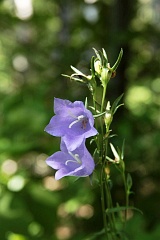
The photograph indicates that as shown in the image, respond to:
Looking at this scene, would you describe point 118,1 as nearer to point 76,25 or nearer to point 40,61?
point 76,25

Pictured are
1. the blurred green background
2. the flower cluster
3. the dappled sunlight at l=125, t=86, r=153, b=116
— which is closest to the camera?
the flower cluster

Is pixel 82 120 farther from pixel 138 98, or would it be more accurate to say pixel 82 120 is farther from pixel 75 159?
pixel 138 98

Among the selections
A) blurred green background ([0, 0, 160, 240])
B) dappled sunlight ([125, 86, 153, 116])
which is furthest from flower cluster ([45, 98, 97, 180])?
dappled sunlight ([125, 86, 153, 116])

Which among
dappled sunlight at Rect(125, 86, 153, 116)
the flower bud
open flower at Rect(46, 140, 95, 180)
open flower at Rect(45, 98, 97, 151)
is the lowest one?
dappled sunlight at Rect(125, 86, 153, 116)

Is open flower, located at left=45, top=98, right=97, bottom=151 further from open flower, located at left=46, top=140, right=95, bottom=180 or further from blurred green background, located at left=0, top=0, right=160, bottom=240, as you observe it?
blurred green background, located at left=0, top=0, right=160, bottom=240

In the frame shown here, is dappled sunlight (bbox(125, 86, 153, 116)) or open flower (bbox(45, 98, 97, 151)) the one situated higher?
open flower (bbox(45, 98, 97, 151))

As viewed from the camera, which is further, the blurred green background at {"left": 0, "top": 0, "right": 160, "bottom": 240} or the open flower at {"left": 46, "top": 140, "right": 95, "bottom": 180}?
the blurred green background at {"left": 0, "top": 0, "right": 160, "bottom": 240}

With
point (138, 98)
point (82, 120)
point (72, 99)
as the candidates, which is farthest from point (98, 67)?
point (138, 98)
